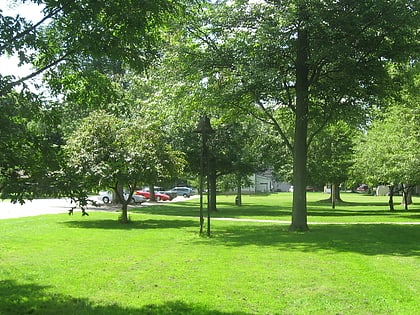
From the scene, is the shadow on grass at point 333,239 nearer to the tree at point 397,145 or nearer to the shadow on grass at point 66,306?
the tree at point 397,145

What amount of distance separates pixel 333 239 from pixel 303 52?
645 centimetres

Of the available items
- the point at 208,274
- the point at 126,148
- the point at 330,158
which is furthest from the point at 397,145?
the point at 208,274

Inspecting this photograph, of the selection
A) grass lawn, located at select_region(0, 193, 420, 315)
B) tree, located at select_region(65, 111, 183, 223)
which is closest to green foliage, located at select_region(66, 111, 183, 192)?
tree, located at select_region(65, 111, 183, 223)

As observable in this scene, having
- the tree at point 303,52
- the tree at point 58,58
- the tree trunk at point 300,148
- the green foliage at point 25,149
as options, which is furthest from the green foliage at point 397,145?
the green foliage at point 25,149

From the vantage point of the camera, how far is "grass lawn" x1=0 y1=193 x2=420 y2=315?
683 cm

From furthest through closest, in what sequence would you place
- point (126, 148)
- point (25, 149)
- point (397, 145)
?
point (397, 145), point (126, 148), point (25, 149)

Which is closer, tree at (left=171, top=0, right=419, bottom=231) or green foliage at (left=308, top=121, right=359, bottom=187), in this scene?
tree at (left=171, top=0, right=419, bottom=231)

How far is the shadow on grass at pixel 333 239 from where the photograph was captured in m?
13.2

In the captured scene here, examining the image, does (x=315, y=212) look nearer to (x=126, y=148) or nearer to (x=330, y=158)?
(x=330, y=158)

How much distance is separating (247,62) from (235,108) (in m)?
4.29

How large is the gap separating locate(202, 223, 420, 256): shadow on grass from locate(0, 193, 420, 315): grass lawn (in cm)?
5

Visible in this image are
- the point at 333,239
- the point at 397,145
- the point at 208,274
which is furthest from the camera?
the point at 397,145

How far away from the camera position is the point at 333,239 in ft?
50.7

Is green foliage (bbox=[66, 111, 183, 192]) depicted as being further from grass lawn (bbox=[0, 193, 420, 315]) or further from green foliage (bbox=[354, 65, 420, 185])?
green foliage (bbox=[354, 65, 420, 185])
